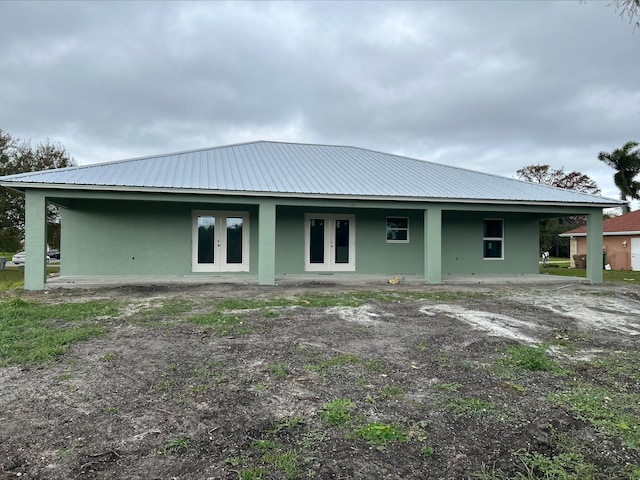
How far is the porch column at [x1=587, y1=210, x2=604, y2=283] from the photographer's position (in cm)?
1245

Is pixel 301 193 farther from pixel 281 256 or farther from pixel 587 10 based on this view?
pixel 587 10

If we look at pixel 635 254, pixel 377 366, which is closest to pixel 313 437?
pixel 377 366

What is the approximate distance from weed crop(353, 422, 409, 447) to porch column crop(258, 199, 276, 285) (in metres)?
8.05

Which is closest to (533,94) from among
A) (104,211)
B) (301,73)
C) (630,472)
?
(301,73)

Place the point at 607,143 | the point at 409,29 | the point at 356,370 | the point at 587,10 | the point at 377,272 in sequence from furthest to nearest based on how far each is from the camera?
the point at 607,143 < the point at 409,29 < the point at 377,272 < the point at 587,10 < the point at 356,370

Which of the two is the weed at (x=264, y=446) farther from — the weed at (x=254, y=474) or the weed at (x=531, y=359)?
the weed at (x=531, y=359)

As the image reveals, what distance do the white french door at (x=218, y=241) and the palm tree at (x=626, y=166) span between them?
35.2 m

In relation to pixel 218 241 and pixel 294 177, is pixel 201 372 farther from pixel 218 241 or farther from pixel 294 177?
pixel 218 241

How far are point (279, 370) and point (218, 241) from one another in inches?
368

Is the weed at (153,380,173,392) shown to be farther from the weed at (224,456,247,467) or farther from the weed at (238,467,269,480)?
the weed at (238,467,269,480)

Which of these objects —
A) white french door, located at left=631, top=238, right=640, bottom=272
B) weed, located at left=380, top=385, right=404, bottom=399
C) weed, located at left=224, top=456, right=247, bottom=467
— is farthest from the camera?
white french door, located at left=631, top=238, right=640, bottom=272

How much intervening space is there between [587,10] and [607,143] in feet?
112

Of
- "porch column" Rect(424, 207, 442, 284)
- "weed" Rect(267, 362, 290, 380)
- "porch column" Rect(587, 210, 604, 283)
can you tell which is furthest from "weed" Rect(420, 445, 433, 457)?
"porch column" Rect(587, 210, 604, 283)

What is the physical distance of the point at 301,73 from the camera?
20828 mm
